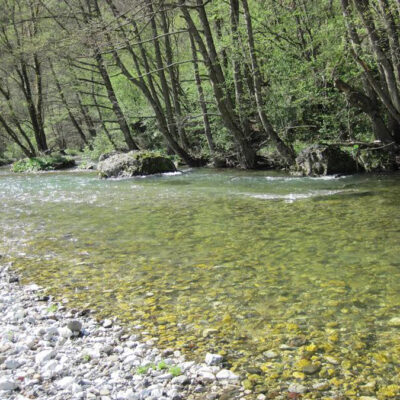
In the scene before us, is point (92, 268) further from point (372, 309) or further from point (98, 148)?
point (98, 148)

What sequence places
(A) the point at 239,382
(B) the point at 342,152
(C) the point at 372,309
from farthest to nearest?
(B) the point at 342,152, (C) the point at 372,309, (A) the point at 239,382

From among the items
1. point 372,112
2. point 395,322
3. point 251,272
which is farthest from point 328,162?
point 395,322

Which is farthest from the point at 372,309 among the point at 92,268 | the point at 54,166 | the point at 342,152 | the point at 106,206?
the point at 54,166

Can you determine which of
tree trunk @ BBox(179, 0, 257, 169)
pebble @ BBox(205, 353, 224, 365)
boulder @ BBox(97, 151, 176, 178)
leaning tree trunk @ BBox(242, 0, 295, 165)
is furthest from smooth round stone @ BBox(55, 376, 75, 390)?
boulder @ BBox(97, 151, 176, 178)

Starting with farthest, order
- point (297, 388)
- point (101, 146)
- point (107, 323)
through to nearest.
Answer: point (101, 146) < point (107, 323) < point (297, 388)

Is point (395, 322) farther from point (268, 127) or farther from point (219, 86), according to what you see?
point (219, 86)

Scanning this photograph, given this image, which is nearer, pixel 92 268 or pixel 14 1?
pixel 92 268

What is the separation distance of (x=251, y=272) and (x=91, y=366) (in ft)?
8.72

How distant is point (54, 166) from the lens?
2672 centimetres

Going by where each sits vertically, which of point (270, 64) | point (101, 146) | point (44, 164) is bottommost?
point (44, 164)

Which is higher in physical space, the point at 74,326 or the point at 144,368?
the point at 74,326

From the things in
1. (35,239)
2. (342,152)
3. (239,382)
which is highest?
(342,152)

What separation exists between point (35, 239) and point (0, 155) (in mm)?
40441

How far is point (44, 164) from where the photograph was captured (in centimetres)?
2689
